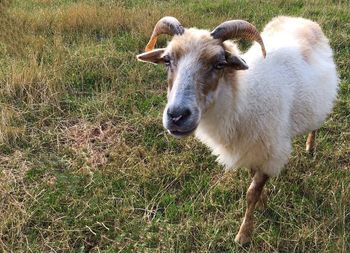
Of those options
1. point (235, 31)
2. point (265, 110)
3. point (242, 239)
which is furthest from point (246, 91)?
point (242, 239)

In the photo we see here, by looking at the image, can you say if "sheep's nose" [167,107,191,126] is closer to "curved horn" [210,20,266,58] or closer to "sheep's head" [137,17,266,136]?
"sheep's head" [137,17,266,136]

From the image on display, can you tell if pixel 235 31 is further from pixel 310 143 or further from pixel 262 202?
pixel 310 143

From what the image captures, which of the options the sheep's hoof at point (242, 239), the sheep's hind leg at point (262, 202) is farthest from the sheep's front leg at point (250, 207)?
the sheep's hind leg at point (262, 202)

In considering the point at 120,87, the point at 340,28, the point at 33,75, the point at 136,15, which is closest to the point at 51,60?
the point at 33,75

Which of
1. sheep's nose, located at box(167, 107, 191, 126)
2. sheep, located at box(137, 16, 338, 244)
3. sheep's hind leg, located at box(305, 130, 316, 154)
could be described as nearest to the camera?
sheep's nose, located at box(167, 107, 191, 126)

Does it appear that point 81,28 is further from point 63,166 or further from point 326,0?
point 326,0

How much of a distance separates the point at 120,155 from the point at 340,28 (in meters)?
5.04

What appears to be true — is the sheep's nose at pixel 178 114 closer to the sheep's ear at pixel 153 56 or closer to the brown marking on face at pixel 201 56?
the brown marking on face at pixel 201 56

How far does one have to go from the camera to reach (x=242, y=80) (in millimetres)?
3691

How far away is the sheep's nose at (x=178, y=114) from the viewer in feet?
10.0

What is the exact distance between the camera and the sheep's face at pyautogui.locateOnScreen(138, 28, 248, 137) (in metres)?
3.08

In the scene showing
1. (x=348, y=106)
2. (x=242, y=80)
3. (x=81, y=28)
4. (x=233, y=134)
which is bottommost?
(x=81, y=28)

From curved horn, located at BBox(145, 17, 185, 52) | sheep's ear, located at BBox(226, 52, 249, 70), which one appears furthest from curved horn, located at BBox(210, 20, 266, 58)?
curved horn, located at BBox(145, 17, 185, 52)

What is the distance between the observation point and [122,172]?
15.3ft
